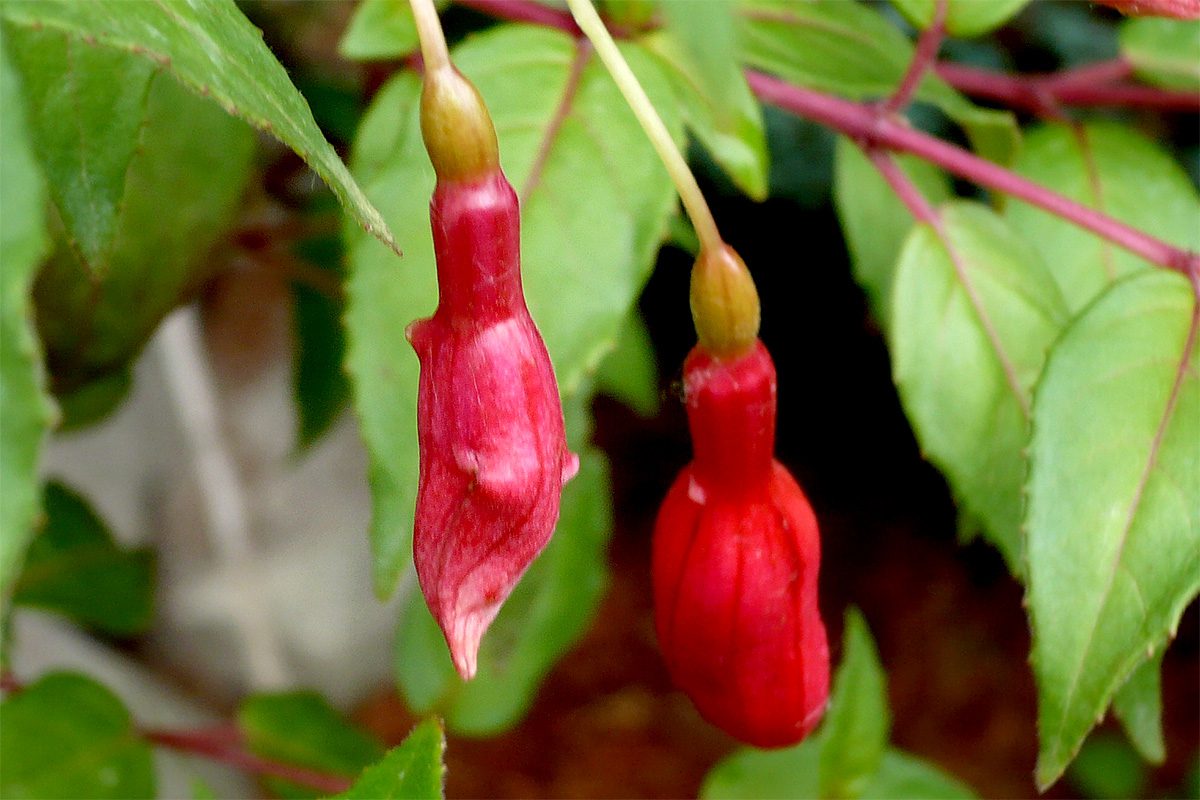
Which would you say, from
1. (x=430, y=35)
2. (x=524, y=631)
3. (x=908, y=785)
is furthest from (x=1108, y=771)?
(x=430, y=35)

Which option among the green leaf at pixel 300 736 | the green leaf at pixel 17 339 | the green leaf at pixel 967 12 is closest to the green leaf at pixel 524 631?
the green leaf at pixel 300 736

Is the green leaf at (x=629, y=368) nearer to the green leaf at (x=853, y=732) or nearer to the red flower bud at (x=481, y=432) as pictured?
the green leaf at (x=853, y=732)

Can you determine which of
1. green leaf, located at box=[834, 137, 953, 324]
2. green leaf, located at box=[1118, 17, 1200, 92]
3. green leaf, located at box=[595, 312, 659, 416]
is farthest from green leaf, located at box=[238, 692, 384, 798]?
green leaf, located at box=[1118, 17, 1200, 92]

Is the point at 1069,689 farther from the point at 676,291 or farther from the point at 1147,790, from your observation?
the point at 1147,790

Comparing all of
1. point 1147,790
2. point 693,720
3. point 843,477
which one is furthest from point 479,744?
point 1147,790

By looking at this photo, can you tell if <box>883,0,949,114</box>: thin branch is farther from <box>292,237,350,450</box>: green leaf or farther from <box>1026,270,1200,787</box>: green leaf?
<box>292,237,350,450</box>: green leaf
